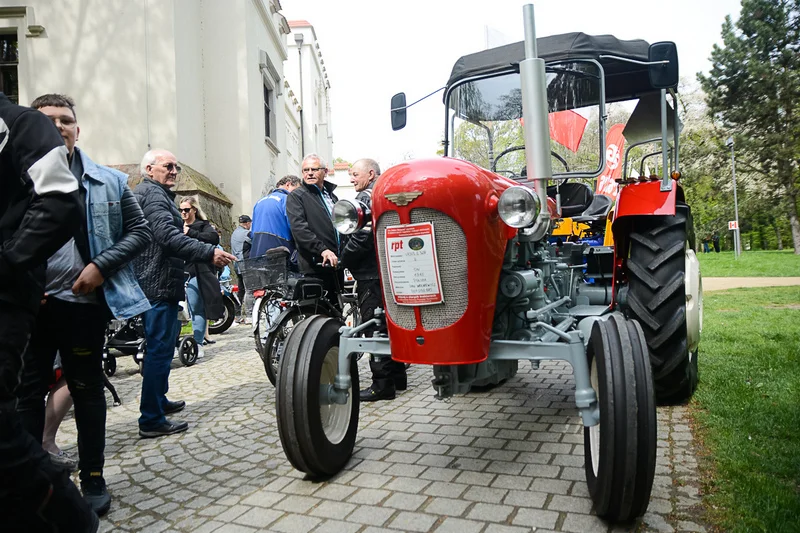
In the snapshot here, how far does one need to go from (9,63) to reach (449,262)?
478 inches

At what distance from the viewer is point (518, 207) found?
2.55 meters

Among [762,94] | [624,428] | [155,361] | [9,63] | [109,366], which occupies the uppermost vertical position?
[762,94]

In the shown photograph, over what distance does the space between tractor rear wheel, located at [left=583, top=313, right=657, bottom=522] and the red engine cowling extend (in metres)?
0.55

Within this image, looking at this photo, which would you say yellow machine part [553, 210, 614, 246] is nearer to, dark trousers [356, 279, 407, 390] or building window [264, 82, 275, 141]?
dark trousers [356, 279, 407, 390]

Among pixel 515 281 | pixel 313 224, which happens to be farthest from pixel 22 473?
pixel 313 224

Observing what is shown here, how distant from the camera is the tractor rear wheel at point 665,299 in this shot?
3807 mm

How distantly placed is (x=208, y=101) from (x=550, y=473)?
1221cm

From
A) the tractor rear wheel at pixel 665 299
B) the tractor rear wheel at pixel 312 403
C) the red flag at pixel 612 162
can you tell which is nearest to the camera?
the tractor rear wheel at pixel 312 403

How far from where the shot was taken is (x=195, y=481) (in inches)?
125

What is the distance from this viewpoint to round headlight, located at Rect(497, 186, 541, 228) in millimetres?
2537

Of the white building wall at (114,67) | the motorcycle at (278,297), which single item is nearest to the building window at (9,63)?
the white building wall at (114,67)

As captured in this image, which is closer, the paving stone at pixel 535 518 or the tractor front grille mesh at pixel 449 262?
the paving stone at pixel 535 518

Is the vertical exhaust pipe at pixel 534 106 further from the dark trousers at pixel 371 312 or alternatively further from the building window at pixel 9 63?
the building window at pixel 9 63

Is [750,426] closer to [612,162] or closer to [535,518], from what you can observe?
[535,518]
